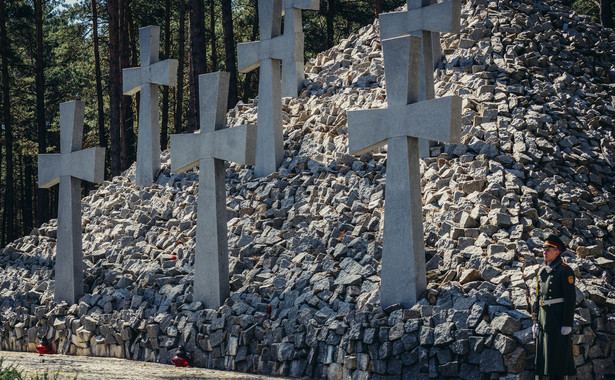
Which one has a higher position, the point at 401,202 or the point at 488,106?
the point at 488,106

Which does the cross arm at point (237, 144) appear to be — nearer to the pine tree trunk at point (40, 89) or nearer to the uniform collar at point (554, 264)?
the uniform collar at point (554, 264)

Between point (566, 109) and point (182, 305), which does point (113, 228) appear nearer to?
point (182, 305)

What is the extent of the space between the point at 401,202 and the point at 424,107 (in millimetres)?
1036

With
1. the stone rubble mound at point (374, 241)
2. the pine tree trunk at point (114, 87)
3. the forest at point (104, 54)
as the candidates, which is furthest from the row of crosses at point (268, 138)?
the pine tree trunk at point (114, 87)

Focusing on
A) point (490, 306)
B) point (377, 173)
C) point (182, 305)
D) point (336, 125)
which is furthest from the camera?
point (336, 125)

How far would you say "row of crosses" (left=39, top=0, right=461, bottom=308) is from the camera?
27.6 ft

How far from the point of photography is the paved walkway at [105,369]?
8.25 m

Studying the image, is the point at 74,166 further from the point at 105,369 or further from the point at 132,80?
the point at 105,369

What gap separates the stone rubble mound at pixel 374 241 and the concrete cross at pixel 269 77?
0.34 meters

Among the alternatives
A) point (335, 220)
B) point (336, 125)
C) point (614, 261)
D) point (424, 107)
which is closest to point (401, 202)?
point (424, 107)

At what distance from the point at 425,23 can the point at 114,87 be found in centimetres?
1130

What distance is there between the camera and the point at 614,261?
29.6 feet

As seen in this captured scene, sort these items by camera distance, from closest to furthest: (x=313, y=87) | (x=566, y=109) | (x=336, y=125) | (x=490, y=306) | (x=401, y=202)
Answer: (x=490, y=306) < (x=401, y=202) < (x=566, y=109) < (x=336, y=125) < (x=313, y=87)

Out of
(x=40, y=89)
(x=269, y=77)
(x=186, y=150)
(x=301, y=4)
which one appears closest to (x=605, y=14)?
(x=301, y=4)
